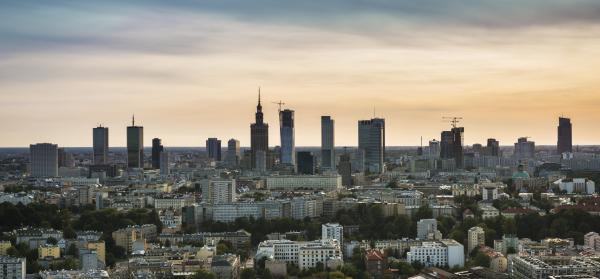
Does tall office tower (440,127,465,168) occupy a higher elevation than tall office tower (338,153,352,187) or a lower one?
higher

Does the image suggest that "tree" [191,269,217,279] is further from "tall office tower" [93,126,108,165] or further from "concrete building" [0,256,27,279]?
"tall office tower" [93,126,108,165]

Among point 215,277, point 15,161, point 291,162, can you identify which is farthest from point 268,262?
point 15,161

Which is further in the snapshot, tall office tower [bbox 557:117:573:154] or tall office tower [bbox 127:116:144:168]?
tall office tower [bbox 557:117:573:154]

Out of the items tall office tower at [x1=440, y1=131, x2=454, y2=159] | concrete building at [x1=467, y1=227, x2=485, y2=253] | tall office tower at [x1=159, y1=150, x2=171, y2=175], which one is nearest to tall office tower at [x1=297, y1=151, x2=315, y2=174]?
tall office tower at [x1=159, y1=150, x2=171, y2=175]

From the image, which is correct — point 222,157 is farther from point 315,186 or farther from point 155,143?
point 315,186

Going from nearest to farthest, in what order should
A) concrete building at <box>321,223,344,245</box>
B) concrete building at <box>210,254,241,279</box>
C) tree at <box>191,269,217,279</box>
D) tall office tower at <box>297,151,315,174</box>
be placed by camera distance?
1. tree at <box>191,269,217,279</box>
2. concrete building at <box>210,254,241,279</box>
3. concrete building at <box>321,223,344,245</box>
4. tall office tower at <box>297,151,315,174</box>
